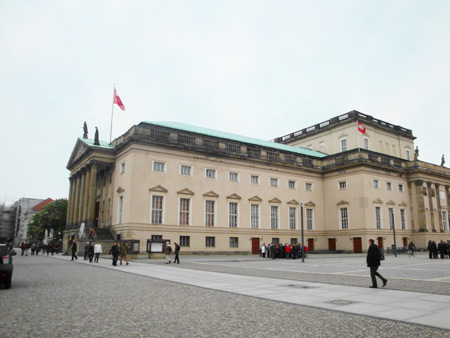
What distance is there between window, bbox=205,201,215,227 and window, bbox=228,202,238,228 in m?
2.57

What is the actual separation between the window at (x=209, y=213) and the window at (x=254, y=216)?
620 centimetres

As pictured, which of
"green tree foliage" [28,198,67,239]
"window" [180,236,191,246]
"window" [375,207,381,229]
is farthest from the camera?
"green tree foliage" [28,198,67,239]

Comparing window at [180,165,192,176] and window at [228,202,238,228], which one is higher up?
window at [180,165,192,176]

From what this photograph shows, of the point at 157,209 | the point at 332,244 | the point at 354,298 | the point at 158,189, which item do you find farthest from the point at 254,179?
the point at 354,298

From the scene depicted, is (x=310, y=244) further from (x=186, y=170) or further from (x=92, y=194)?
(x=92, y=194)

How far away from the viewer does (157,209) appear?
4188 centimetres

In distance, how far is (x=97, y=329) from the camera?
751cm

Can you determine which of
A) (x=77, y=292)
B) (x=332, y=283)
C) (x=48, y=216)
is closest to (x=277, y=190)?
(x=332, y=283)

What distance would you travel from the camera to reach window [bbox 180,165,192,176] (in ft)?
145

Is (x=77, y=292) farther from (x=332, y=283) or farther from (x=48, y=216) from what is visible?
(x=48, y=216)

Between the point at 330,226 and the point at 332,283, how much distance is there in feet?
139

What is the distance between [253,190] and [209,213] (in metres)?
7.67

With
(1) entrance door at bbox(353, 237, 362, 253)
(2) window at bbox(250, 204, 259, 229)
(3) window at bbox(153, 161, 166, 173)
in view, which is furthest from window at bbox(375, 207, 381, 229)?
(3) window at bbox(153, 161, 166, 173)

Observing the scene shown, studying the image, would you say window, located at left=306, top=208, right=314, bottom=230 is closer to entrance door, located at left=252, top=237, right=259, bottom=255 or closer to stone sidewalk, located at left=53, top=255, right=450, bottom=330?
entrance door, located at left=252, top=237, right=259, bottom=255
